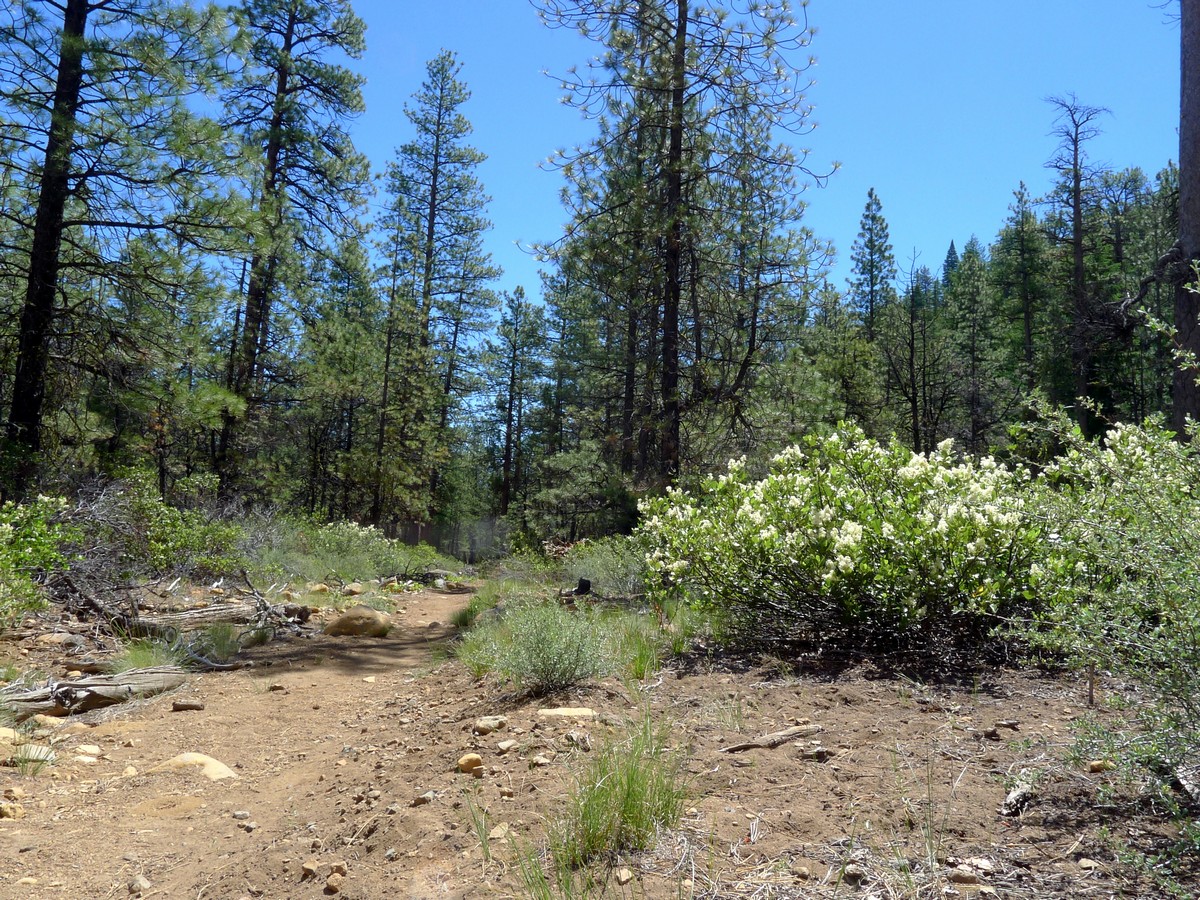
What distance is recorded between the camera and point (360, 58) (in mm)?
16750

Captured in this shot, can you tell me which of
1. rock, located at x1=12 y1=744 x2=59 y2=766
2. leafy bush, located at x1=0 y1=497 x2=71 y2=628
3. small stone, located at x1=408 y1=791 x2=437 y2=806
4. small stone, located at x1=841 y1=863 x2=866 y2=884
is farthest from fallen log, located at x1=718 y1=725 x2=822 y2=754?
leafy bush, located at x1=0 y1=497 x2=71 y2=628

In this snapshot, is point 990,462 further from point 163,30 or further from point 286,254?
point 286,254

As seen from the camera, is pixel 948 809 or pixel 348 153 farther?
pixel 348 153

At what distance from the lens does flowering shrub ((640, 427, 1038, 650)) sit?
4.05 m

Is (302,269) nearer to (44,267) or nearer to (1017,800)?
(44,267)

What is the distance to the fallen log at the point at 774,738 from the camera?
120 inches

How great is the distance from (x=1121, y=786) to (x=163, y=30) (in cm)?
1079

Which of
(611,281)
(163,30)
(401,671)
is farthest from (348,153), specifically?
(401,671)

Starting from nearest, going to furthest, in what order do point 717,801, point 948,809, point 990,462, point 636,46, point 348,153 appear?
point 948,809
point 717,801
point 990,462
point 636,46
point 348,153

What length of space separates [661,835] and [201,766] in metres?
2.98

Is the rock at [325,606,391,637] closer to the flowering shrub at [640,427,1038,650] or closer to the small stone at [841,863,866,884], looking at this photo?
the flowering shrub at [640,427,1038,650]

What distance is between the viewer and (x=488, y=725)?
12.3ft

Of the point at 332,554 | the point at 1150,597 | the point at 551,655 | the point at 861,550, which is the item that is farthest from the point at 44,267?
the point at 1150,597

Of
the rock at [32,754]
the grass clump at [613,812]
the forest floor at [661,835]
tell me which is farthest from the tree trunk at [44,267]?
the grass clump at [613,812]
